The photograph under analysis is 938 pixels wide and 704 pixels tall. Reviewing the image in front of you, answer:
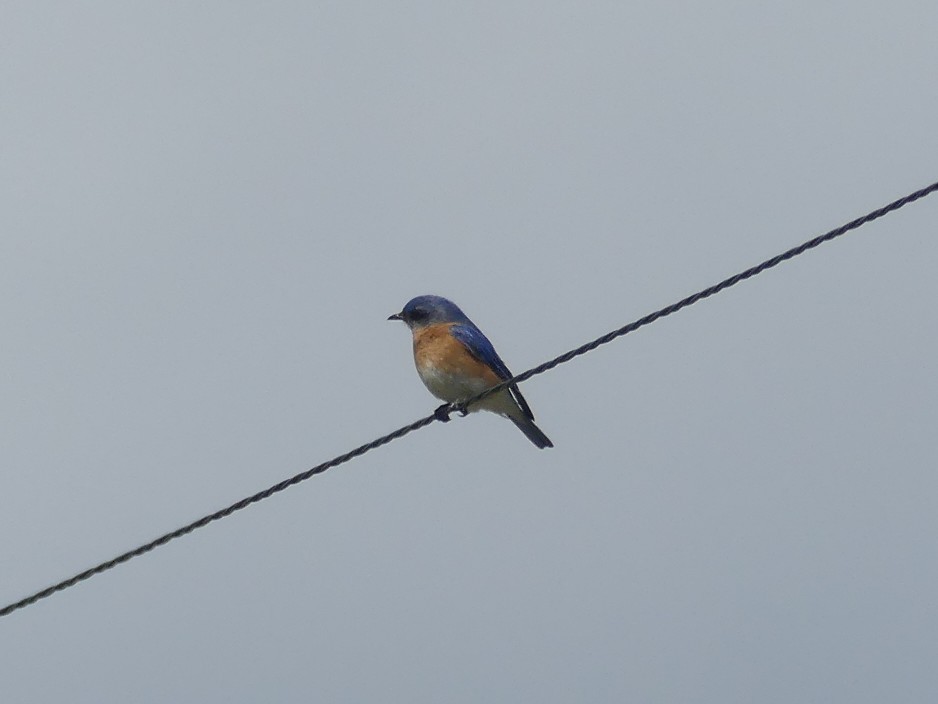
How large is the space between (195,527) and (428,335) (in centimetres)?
483

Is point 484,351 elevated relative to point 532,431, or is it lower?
elevated

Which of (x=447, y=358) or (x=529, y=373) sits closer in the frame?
(x=529, y=373)

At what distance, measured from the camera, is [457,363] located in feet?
38.8


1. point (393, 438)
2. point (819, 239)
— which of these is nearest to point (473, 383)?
point (393, 438)

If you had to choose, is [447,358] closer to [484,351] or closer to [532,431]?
[484,351]

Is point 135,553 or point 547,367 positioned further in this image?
point 547,367

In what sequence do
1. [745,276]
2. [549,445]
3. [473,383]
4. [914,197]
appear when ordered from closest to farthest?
[914,197] < [745,276] < [473,383] < [549,445]

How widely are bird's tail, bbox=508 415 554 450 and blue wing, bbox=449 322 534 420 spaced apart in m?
0.06

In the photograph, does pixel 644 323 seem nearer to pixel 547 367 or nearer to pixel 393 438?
pixel 547 367

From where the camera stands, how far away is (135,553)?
749cm

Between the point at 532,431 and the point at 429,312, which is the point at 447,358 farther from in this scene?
the point at 532,431

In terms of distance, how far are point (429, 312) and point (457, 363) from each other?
0.85 meters

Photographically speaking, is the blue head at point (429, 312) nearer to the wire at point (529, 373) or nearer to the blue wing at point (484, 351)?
the blue wing at point (484, 351)

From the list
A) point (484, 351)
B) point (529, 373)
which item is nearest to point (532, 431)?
point (484, 351)
